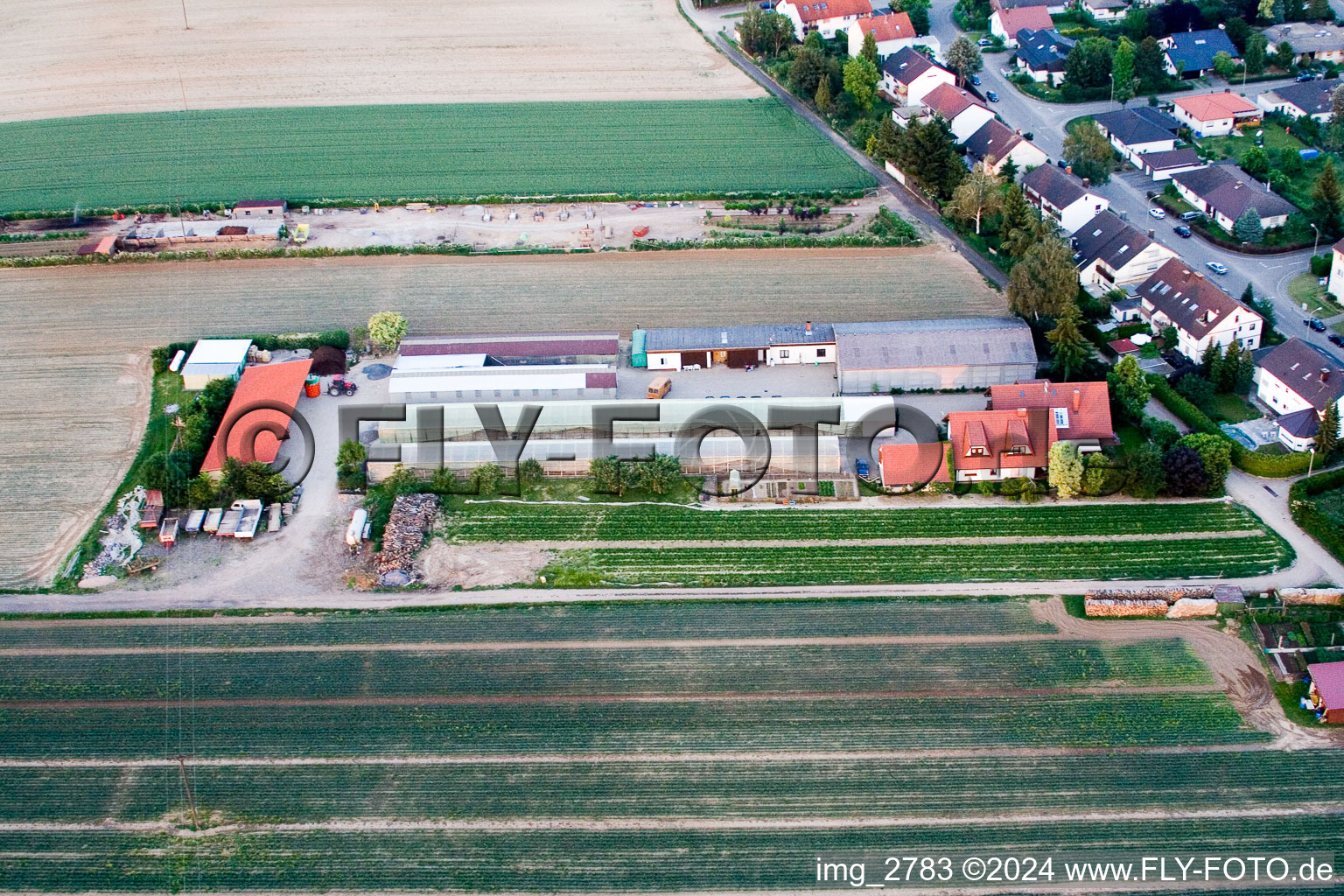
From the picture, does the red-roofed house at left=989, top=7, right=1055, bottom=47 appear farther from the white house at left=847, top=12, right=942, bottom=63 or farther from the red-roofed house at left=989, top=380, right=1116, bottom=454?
the red-roofed house at left=989, top=380, right=1116, bottom=454

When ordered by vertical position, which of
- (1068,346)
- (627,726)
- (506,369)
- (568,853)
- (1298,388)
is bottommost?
(568,853)

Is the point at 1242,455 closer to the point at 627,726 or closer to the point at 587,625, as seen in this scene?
the point at 587,625

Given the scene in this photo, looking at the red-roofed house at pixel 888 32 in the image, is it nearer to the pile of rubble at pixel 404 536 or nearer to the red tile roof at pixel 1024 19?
the red tile roof at pixel 1024 19

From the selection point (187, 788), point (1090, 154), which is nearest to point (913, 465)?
point (187, 788)

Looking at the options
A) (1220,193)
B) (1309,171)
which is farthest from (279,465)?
(1309,171)

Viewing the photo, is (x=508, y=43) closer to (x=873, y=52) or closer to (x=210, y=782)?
(x=873, y=52)

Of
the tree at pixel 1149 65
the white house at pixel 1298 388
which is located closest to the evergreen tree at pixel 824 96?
the tree at pixel 1149 65

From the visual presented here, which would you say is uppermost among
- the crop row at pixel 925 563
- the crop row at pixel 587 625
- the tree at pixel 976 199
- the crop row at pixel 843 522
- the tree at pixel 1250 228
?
the tree at pixel 976 199
